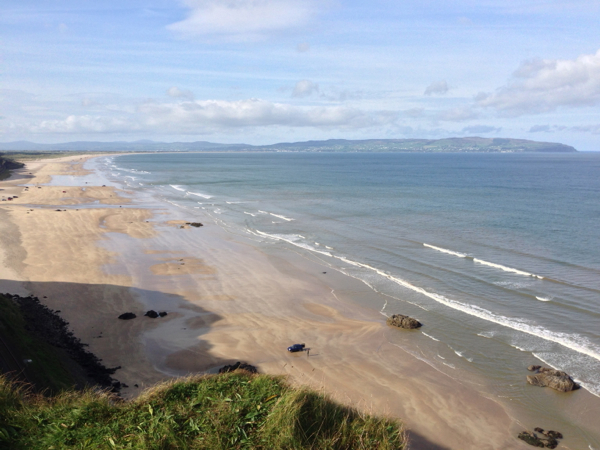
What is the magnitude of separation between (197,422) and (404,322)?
46.8 ft

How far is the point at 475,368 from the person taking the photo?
1708cm

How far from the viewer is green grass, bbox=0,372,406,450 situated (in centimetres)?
753

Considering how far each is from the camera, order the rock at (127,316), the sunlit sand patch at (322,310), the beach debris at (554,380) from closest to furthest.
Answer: the beach debris at (554,380) → the rock at (127,316) → the sunlit sand patch at (322,310)

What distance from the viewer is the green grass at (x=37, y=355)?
40.8ft

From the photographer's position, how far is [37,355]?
45.8 feet

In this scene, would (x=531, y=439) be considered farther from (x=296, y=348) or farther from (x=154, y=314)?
(x=154, y=314)

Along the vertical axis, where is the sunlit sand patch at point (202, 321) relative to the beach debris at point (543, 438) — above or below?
above

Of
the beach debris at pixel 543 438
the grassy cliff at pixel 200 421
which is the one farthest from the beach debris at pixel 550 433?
the grassy cliff at pixel 200 421

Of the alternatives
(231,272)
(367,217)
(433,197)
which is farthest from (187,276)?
(433,197)

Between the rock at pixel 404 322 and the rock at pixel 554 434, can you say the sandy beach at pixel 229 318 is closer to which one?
the rock at pixel 404 322

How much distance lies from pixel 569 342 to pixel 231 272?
64.0 feet

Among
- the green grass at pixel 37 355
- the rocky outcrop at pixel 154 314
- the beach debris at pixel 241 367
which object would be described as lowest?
the beach debris at pixel 241 367

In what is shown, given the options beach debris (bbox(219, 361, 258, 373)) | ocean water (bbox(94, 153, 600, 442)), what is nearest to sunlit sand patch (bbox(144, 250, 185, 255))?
ocean water (bbox(94, 153, 600, 442))

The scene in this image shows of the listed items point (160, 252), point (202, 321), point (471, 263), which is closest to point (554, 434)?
point (202, 321)
